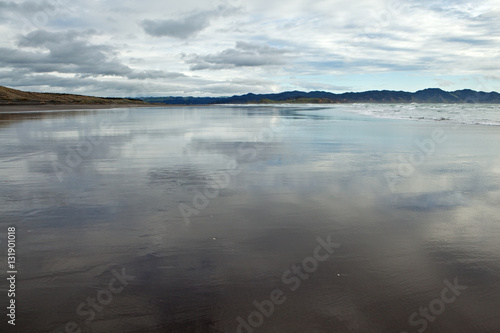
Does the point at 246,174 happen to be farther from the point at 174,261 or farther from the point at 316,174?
the point at 174,261

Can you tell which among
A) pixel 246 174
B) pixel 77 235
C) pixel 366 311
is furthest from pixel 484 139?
pixel 77 235

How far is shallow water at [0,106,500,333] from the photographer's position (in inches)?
146

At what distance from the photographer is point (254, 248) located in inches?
203

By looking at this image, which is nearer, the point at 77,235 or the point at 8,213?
the point at 77,235

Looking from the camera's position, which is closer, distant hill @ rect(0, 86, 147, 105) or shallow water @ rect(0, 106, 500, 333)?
shallow water @ rect(0, 106, 500, 333)

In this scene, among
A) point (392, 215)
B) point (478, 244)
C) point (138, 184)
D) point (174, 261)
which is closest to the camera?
point (174, 261)

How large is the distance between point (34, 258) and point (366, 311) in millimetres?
4391

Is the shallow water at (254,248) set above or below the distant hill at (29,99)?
below

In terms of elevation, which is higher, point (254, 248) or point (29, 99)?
point (29, 99)

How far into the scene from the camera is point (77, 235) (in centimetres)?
562

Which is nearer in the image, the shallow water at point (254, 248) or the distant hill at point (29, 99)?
the shallow water at point (254, 248)

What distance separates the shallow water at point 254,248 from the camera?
370 cm

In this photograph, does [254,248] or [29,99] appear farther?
[29,99]

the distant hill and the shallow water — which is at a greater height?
the distant hill
